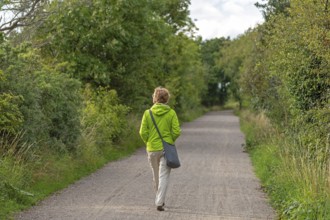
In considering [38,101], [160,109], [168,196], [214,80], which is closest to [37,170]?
[38,101]

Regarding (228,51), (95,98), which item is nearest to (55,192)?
(95,98)

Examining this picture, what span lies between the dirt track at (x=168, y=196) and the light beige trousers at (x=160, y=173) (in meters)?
0.27

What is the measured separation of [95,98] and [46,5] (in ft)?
12.9

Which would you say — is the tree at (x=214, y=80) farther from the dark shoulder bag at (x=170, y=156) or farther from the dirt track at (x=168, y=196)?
the dark shoulder bag at (x=170, y=156)

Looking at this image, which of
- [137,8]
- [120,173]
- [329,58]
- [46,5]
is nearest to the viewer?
[329,58]

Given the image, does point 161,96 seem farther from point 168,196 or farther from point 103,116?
point 103,116

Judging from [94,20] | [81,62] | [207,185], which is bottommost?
[207,185]

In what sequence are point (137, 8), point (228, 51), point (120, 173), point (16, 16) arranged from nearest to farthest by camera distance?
point (120, 173)
point (16, 16)
point (137, 8)
point (228, 51)

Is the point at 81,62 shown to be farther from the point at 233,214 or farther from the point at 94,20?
the point at 233,214

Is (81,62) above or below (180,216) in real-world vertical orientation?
above

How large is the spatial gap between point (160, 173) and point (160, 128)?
805 mm

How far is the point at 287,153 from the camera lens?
12961 mm

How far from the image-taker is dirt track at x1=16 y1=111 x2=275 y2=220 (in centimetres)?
994

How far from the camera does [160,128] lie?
10562mm
